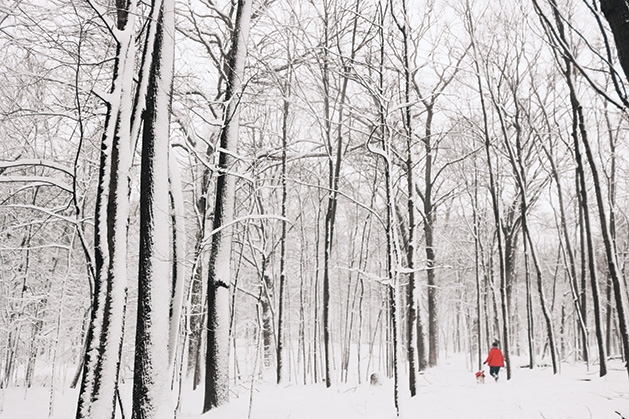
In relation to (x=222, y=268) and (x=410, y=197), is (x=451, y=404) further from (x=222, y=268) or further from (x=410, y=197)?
(x=222, y=268)

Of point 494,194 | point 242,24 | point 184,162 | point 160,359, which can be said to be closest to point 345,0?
point 242,24

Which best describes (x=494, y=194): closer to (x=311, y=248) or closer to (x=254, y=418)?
(x=254, y=418)

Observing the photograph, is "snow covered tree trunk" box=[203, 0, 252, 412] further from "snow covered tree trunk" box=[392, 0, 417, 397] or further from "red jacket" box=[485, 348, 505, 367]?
"red jacket" box=[485, 348, 505, 367]

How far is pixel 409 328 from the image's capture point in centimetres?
909

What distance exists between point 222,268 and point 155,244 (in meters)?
2.26

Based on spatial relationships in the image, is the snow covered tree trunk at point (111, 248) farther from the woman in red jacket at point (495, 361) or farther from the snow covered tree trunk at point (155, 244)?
the woman in red jacket at point (495, 361)

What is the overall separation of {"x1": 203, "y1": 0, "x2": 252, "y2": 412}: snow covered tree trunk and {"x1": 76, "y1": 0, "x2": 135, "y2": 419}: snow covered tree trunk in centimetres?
168

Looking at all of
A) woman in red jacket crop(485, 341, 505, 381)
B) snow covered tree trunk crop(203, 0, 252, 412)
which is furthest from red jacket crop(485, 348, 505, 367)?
snow covered tree trunk crop(203, 0, 252, 412)

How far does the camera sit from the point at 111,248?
6.03 metres

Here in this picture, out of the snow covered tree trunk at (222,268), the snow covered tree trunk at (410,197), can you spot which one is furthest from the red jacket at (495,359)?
the snow covered tree trunk at (222,268)

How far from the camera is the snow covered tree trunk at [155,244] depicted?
5.71 m

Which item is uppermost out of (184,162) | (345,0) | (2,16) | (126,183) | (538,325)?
(345,0)

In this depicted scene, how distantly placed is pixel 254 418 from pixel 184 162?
28.0 feet

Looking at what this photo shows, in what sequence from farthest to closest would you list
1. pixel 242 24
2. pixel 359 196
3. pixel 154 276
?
1. pixel 359 196
2. pixel 242 24
3. pixel 154 276
